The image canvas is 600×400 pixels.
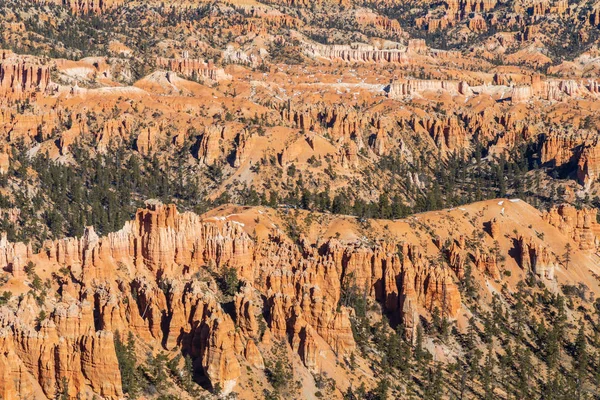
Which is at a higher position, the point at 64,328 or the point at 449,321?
the point at 64,328

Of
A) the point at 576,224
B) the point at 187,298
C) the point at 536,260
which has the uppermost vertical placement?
the point at 187,298

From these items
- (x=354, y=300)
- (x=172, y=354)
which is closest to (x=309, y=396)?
(x=172, y=354)

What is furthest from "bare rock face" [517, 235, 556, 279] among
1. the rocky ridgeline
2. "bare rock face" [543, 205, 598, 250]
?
the rocky ridgeline

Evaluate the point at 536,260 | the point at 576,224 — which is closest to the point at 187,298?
the point at 536,260

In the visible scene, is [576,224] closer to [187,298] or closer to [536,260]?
[536,260]

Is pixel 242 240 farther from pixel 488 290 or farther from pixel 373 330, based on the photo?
pixel 488 290

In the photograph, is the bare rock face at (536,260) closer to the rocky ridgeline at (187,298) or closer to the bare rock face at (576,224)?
the bare rock face at (576,224)

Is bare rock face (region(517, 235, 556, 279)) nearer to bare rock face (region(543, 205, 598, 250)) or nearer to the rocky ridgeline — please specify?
bare rock face (region(543, 205, 598, 250))

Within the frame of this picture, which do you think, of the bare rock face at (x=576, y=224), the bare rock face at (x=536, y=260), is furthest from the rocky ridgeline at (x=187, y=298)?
the bare rock face at (x=576, y=224)
